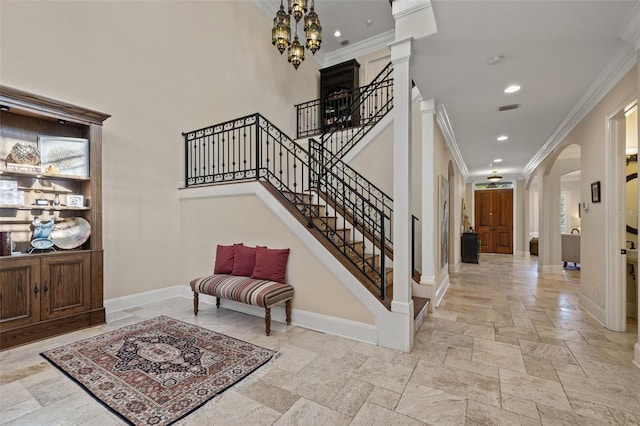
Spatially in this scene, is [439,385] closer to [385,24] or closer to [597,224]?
[597,224]

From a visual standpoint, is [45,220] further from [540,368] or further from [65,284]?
[540,368]

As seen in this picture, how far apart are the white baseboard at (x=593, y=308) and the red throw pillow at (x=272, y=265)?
391 centimetres

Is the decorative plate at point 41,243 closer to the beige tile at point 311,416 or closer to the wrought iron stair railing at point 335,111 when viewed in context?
the beige tile at point 311,416

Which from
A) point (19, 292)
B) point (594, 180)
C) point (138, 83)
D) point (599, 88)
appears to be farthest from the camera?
point (138, 83)

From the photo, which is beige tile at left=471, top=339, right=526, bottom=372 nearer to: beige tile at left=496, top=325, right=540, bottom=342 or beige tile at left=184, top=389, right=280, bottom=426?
beige tile at left=496, top=325, right=540, bottom=342

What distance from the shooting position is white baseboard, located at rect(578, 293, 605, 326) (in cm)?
354

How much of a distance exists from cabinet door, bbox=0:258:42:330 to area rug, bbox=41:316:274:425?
52 cm

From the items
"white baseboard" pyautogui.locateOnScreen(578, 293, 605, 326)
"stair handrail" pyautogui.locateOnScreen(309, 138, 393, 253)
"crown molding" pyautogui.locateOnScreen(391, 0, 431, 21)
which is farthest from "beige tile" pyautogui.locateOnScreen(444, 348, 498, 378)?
"crown molding" pyautogui.locateOnScreen(391, 0, 431, 21)

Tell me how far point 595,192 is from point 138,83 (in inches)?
251

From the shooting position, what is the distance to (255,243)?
378 cm

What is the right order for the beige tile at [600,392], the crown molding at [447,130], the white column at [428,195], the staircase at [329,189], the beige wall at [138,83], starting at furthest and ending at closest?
the crown molding at [447,130], the white column at [428,195], the staircase at [329,189], the beige wall at [138,83], the beige tile at [600,392]

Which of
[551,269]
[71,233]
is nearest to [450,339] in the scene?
[71,233]

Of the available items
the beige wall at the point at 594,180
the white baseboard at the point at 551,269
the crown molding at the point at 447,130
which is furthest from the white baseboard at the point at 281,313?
the white baseboard at the point at 551,269

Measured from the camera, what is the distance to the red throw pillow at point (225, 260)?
3781mm
